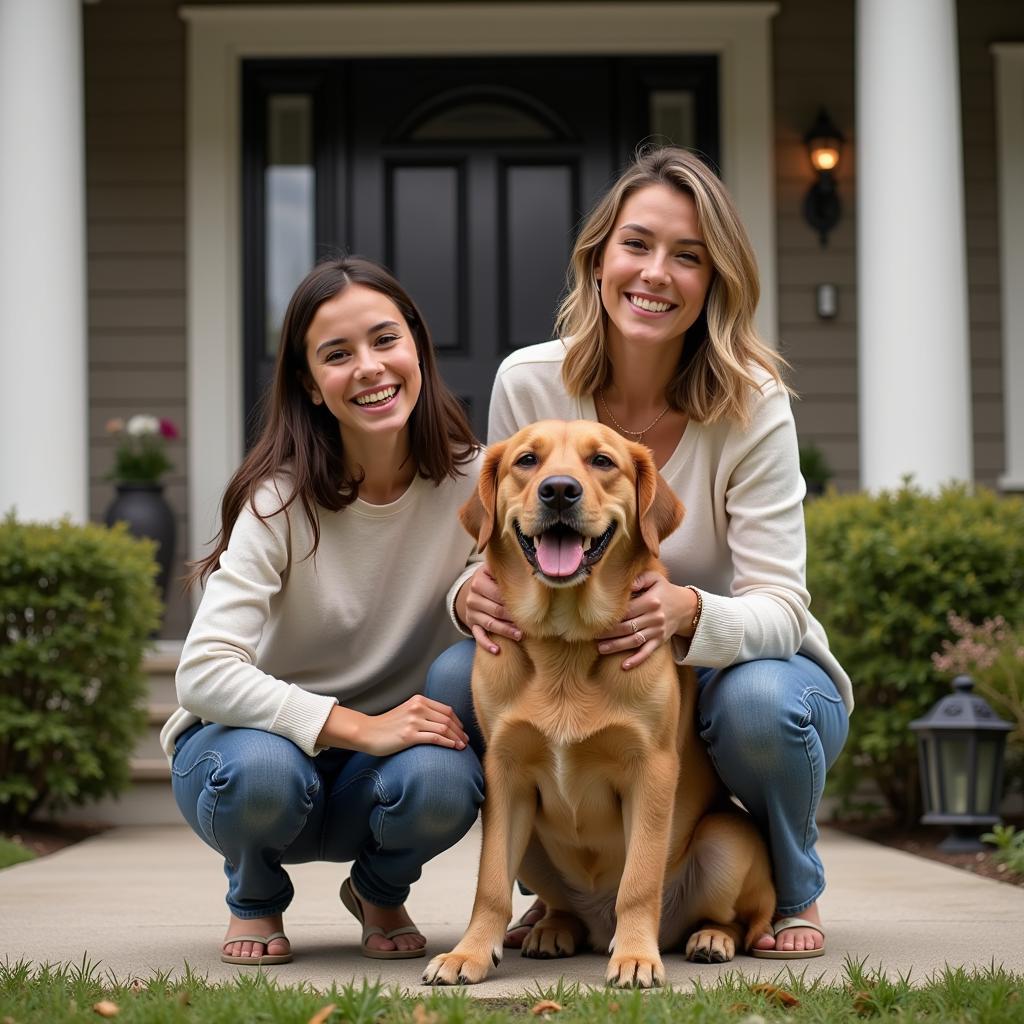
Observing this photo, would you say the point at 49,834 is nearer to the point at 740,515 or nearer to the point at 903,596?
the point at 903,596

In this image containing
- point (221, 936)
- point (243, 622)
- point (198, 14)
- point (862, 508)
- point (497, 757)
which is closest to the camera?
point (497, 757)

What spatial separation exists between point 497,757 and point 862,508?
10.5ft

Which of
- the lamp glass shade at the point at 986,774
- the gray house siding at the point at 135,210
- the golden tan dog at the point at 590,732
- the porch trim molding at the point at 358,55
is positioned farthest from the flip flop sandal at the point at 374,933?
the gray house siding at the point at 135,210

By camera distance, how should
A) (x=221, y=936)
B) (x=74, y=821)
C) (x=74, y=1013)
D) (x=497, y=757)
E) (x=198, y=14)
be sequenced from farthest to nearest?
(x=198, y=14), (x=74, y=821), (x=221, y=936), (x=497, y=757), (x=74, y=1013)

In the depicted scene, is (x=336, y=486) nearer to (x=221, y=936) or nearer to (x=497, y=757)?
(x=497, y=757)

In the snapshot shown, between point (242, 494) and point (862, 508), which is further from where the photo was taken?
point (862, 508)

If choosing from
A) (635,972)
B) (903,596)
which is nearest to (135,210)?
(903,596)

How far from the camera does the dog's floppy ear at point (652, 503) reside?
2.89 metres

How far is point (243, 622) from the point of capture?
9.98 ft

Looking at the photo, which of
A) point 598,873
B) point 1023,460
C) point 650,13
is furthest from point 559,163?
point 598,873

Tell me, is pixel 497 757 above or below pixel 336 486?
below

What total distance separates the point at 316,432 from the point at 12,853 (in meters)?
2.52

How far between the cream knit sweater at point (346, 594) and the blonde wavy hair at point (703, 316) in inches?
15.9

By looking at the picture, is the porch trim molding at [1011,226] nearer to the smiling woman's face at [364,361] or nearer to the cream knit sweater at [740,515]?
the cream knit sweater at [740,515]
